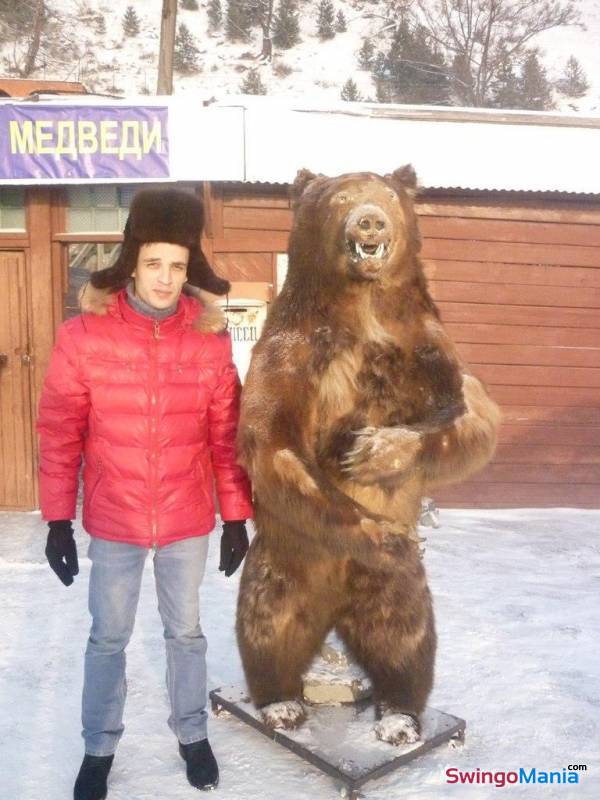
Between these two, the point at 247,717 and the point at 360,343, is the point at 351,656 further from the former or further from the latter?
the point at 360,343

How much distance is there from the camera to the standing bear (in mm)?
2096

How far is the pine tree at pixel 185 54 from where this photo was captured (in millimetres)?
33000

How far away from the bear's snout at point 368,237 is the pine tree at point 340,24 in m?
38.7

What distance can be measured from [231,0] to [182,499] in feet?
129

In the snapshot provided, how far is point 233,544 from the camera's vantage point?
2447mm

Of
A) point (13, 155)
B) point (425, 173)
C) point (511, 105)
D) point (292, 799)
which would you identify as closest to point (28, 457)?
point (13, 155)

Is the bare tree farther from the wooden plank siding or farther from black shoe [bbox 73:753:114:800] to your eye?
black shoe [bbox 73:753:114:800]

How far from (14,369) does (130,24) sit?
1443 inches

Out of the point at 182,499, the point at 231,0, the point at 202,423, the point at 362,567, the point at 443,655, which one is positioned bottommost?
the point at 443,655

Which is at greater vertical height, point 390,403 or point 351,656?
point 390,403

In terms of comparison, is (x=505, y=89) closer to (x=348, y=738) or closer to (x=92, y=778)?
(x=348, y=738)

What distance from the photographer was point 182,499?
2322 millimetres

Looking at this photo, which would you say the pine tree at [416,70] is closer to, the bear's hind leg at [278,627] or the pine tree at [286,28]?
the pine tree at [286,28]

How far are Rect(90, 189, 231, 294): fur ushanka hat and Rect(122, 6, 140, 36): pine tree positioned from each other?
1541 inches
